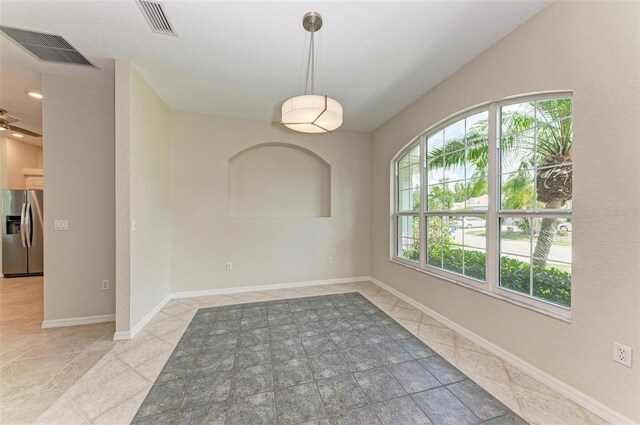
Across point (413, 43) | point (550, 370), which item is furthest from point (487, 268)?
point (413, 43)

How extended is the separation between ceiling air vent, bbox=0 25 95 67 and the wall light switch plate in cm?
176

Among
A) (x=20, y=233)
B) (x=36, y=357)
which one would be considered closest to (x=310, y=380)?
(x=36, y=357)

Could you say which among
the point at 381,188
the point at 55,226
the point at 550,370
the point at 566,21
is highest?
the point at 566,21

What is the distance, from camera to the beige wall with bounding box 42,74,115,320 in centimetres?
284

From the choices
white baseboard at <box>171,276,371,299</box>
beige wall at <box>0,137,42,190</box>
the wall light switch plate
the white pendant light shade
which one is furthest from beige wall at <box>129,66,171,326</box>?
beige wall at <box>0,137,42,190</box>

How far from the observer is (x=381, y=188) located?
4445 millimetres

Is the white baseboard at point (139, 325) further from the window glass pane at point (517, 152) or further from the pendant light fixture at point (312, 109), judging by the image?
the window glass pane at point (517, 152)

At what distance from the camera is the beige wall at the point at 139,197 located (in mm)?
2557

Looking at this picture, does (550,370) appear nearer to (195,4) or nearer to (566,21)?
(566,21)

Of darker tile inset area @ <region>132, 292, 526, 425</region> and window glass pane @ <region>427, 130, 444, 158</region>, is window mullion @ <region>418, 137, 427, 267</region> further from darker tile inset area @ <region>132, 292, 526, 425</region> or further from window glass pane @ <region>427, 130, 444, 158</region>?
darker tile inset area @ <region>132, 292, 526, 425</region>

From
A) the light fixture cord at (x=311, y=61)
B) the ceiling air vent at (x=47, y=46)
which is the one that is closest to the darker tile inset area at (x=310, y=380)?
the light fixture cord at (x=311, y=61)

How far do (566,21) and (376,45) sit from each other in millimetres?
1397

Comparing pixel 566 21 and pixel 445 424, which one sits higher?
pixel 566 21

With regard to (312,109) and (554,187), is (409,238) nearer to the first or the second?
(554,187)
